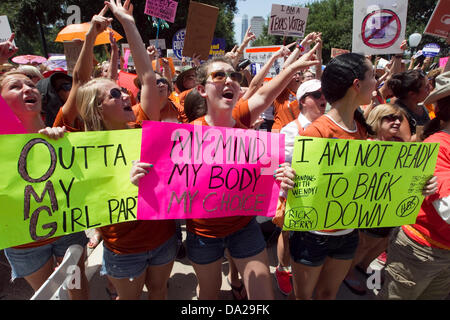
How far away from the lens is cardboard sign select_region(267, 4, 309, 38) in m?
6.00

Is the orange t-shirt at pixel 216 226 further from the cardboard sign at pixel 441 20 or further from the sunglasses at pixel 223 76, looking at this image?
the cardboard sign at pixel 441 20

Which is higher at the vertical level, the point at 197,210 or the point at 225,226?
the point at 197,210

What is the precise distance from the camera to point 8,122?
64.6 inches

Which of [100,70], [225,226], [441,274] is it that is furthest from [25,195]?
[100,70]

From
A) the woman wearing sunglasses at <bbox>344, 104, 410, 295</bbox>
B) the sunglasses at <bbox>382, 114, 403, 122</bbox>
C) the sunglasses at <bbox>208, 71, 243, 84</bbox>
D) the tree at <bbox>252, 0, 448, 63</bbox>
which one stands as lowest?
the woman wearing sunglasses at <bbox>344, 104, 410, 295</bbox>

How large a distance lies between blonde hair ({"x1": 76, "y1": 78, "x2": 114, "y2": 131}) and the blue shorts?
99 cm

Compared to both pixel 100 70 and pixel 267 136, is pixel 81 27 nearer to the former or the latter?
pixel 100 70

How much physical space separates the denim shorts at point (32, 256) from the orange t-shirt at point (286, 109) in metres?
2.86

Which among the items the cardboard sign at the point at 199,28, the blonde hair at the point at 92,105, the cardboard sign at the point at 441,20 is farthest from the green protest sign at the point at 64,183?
the cardboard sign at the point at 441,20

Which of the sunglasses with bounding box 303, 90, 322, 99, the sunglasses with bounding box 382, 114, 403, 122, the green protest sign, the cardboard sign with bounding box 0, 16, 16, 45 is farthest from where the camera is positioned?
the cardboard sign with bounding box 0, 16, 16, 45

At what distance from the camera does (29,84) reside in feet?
6.35

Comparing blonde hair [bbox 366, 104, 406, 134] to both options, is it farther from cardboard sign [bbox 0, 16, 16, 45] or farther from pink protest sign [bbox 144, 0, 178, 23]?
cardboard sign [bbox 0, 16, 16, 45]

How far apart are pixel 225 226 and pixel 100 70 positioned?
3666 mm

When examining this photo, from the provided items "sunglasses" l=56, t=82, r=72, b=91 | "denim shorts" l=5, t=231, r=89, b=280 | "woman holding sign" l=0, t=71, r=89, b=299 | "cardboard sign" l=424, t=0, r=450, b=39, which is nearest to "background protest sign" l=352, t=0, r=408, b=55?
"cardboard sign" l=424, t=0, r=450, b=39
